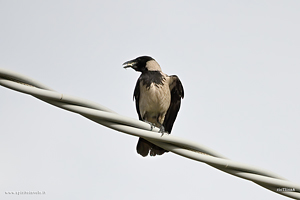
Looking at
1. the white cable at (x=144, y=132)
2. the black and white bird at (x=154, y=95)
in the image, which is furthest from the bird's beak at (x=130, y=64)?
the white cable at (x=144, y=132)

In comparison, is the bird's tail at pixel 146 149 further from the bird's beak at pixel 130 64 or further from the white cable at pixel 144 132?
the white cable at pixel 144 132

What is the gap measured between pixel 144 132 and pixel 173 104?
374cm

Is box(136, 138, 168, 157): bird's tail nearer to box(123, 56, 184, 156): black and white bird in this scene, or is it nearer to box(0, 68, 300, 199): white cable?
box(123, 56, 184, 156): black and white bird

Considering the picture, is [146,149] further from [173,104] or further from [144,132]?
[144,132]

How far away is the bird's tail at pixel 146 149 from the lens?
516 centimetres

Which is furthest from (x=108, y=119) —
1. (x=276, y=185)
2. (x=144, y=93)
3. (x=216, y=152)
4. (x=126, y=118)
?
(x=144, y=93)

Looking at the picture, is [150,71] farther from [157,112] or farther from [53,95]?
[53,95]

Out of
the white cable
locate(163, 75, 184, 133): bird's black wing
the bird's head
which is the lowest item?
the white cable

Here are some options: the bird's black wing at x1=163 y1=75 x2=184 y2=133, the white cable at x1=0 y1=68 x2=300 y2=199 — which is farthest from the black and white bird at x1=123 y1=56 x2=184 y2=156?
the white cable at x1=0 y1=68 x2=300 y2=199

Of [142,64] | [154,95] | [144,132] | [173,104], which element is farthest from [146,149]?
[144,132]

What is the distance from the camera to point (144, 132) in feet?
7.67

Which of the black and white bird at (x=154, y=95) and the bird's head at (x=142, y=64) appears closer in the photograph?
the black and white bird at (x=154, y=95)

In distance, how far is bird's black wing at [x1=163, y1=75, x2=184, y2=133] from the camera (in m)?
5.93

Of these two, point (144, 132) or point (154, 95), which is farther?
point (154, 95)
